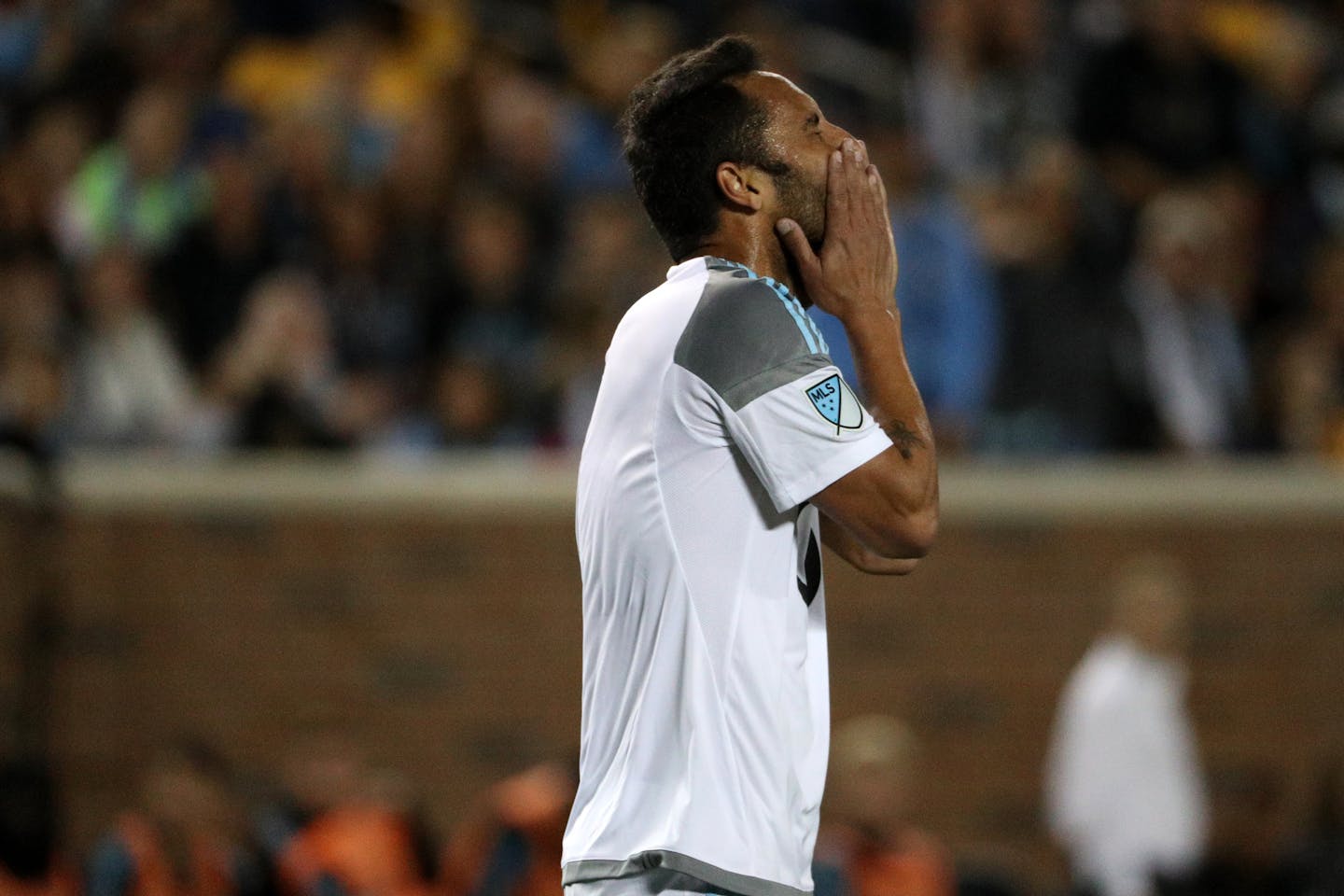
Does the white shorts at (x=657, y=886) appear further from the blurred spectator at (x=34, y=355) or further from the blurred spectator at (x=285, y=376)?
the blurred spectator at (x=34, y=355)

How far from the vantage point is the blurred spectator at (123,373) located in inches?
382

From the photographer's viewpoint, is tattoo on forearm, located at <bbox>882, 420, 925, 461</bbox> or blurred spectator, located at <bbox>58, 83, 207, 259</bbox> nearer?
tattoo on forearm, located at <bbox>882, 420, 925, 461</bbox>

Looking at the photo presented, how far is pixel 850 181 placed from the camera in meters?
3.10

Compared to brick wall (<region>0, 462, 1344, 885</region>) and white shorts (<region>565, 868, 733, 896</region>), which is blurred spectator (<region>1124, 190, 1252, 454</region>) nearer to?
A: brick wall (<region>0, 462, 1344, 885</region>)

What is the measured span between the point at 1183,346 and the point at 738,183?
7.01 metres

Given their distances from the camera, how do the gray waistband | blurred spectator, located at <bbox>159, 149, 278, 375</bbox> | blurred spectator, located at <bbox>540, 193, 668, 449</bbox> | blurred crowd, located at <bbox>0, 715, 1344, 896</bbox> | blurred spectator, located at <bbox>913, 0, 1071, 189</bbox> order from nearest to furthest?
the gray waistband, blurred crowd, located at <bbox>0, 715, 1344, 896</bbox>, blurred spectator, located at <bbox>540, 193, 668, 449</bbox>, blurred spectator, located at <bbox>159, 149, 278, 375</bbox>, blurred spectator, located at <bbox>913, 0, 1071, 189</bbox>

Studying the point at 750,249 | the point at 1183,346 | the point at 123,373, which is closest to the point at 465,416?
the point at 123,373

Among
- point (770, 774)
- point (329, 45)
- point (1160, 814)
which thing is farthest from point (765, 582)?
point (329, 45)

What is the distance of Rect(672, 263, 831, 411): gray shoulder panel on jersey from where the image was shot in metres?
2.92

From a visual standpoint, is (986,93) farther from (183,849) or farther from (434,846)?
(183,849)

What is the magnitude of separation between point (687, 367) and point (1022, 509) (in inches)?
277

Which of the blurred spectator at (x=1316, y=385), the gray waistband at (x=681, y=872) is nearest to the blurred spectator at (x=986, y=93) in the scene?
the blurred spectator at (x=1316, y=385)

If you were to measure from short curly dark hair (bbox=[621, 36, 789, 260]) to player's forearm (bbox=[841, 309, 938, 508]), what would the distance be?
0.26 m

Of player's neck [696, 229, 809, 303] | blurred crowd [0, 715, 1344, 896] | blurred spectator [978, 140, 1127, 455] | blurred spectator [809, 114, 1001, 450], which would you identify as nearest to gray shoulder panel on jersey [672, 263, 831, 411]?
player's neck [696, 229, 809, 303]
